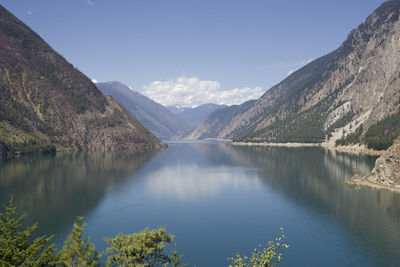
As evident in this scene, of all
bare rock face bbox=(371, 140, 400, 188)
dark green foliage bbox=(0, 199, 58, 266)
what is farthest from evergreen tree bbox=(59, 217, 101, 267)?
bare rock face bbox=(371, 140, 400, 188)

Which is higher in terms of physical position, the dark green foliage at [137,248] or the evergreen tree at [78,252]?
the evergreen tree at [78,252]

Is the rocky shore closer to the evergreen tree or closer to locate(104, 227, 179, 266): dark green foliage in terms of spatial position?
locate(104, 227, 179, 266): dark green foliage

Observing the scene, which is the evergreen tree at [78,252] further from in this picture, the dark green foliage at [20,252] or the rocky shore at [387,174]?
the rocky shore at [387,174]

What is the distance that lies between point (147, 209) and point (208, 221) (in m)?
17.5

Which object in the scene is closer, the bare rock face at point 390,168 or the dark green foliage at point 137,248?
the dark green foliage at point 137,248

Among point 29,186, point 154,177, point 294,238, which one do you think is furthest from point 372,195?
point 29,186

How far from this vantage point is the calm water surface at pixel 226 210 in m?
52.2

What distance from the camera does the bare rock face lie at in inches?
3755

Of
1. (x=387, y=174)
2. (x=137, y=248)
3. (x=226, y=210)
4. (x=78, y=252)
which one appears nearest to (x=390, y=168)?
(x=387, y=174)

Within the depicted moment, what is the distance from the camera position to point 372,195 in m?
87.8

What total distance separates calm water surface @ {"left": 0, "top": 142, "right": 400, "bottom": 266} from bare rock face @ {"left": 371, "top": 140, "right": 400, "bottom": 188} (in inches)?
307

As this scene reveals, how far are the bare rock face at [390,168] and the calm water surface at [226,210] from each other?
7809 millimetres

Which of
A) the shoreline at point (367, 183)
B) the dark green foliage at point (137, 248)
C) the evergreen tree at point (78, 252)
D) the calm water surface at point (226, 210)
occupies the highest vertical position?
the evergreen tree at point (78, 252)

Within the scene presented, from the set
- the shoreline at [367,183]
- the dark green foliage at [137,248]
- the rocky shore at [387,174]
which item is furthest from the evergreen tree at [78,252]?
the rocky shore at [387,174]
